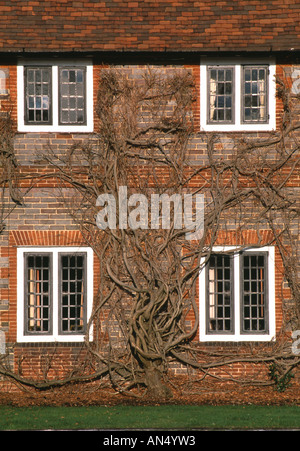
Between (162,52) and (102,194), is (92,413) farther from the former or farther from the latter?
(162,52)

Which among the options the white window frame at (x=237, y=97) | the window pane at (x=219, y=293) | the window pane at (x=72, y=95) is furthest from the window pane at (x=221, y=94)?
the window pane at (x=219, y=293)

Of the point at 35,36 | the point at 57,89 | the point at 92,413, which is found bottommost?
the point at 92,413

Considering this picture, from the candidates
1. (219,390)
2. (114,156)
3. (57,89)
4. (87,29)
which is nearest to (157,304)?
(219,390)

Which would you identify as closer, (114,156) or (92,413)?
(92,413)

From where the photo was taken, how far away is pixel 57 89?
14.5 m

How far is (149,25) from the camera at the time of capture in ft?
48.2

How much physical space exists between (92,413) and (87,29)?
7.53 m

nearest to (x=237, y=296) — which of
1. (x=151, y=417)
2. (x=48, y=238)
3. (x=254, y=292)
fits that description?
(x=254, y=292)

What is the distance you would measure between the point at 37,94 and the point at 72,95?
701mm

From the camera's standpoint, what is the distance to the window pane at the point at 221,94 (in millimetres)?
14586

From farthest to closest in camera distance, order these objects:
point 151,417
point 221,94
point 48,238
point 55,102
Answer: point 221,94 → point 55,102 → point 48,238 → point 151,417

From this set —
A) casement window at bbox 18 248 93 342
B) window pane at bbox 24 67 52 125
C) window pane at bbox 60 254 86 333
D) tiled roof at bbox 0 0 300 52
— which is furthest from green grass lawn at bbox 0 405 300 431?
tiled roof at bbox 0 0 300 52

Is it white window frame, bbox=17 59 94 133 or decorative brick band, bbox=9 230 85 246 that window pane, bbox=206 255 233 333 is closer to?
decorative brick band, bbox=9 230 85 246

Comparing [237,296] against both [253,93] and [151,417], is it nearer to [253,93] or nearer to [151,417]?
[151,417]
